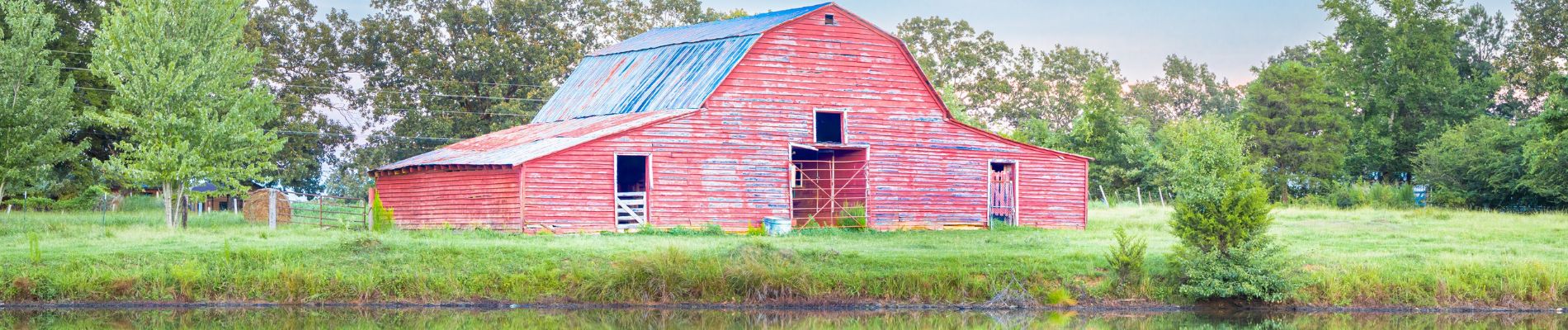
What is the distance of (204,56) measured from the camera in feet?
112

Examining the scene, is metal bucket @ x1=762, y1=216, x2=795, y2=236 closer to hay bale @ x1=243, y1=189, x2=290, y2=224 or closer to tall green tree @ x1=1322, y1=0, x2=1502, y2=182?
hay bale @ x1=243, y1=189, x2=290, y2=224

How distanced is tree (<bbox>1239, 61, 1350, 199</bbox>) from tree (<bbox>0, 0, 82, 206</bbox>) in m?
44.6

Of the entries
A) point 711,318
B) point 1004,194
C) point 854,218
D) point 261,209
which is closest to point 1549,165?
point 1004,194

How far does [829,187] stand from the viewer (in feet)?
122

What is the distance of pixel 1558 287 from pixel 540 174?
1883cm

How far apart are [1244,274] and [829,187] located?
16.0m

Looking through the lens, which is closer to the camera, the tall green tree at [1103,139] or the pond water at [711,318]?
the pond water at [711,318]

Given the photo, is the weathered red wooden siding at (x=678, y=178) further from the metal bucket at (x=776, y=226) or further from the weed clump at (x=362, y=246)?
the weed clump at (x=362, y=246)

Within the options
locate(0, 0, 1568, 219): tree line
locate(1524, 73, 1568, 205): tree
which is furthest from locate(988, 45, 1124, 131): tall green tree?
locate(1524, 73, 1568, 205): tree

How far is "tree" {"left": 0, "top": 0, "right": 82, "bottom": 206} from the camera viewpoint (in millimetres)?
35219

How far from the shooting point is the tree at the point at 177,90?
3241 cm

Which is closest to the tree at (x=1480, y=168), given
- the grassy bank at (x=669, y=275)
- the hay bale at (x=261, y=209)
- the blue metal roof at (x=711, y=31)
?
the blue metal roof at (x=711, y=31)

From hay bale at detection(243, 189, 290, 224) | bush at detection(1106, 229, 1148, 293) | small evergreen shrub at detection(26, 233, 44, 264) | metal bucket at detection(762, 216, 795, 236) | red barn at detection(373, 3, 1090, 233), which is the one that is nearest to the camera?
bush at detection(1106, 229, 1148, 293)

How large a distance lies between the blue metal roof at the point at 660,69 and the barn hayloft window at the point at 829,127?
2.55 m
